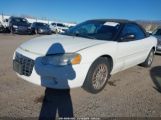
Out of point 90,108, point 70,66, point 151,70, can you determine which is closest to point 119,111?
point 90,108

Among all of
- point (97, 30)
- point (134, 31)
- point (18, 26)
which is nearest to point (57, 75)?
point (97, 30)

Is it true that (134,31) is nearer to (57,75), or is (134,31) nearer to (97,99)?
(97,99)

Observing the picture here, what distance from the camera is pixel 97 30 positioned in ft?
18.1

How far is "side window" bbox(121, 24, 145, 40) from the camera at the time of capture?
5.57 meters

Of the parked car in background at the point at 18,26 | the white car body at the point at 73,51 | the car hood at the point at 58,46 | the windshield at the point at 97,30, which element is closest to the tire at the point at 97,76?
the white car body at the point at 73,51

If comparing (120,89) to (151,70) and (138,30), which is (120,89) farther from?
(151,70)

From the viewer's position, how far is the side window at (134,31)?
5.57 meters

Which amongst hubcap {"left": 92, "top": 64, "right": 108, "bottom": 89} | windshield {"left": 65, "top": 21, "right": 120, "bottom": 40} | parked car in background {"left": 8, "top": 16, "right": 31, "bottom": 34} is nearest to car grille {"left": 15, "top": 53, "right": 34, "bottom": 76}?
hubcap {"left": 92, "top": 64, "right": 108, "bottom": 89}

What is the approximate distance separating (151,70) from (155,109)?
135 inches

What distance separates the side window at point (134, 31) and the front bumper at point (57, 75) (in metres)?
1.89

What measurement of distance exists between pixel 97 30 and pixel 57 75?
2.08m

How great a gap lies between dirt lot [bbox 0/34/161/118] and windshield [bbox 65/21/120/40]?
125 centimetres

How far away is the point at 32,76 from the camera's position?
4129 mm

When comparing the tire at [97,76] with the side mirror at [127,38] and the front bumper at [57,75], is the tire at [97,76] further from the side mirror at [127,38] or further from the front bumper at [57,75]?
the side mirror at [127,38]
